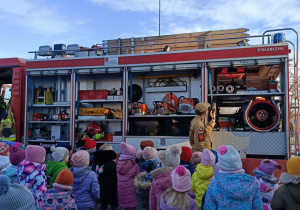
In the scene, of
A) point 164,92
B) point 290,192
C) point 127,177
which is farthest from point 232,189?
point 164,92

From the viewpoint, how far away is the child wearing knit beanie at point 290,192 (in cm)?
245

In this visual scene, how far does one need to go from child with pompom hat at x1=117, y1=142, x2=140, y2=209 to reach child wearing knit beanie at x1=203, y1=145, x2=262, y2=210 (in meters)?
1.99

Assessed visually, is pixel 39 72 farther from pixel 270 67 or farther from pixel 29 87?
pixel 270 67

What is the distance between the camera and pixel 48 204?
299 cm

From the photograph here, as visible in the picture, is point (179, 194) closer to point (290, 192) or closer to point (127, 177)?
point (290, 192)

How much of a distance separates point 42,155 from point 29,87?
4556mm

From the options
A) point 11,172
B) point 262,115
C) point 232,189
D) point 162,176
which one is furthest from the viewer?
point 262,115

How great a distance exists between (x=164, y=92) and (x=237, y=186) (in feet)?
17.0

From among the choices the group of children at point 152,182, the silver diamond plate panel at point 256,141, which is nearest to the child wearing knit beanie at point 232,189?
the group of children at point 152,182

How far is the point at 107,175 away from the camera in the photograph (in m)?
4.43

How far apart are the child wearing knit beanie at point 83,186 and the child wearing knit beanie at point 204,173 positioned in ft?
4.14

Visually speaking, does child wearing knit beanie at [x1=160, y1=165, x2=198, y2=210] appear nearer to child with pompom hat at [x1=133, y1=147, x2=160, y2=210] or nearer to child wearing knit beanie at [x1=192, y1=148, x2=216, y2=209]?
child wearing knit beanie at [x1=192, y1=148, x2=216, y2=209]

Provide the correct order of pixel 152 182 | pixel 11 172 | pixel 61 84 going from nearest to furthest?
pixel 152 182
pixel 11 172
pixel 61 84

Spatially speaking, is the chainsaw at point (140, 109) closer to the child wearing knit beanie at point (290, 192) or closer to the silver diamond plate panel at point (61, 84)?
the silver diamond plate panel at point (61, 84)
